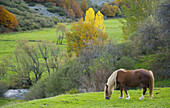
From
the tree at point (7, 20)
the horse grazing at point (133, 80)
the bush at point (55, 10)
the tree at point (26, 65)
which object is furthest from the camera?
the bush at point (55, 10)

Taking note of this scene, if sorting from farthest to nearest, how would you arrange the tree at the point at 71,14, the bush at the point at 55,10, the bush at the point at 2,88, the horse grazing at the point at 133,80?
the bush at the point at 55,10
the tree at the point at 71,14
the bush at the point at 2,88
the horse grazing at the point at 133,80

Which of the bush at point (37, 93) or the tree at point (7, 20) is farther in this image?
the tree at point (7, 20)

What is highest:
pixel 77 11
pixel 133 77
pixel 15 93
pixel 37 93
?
pixel 77 11

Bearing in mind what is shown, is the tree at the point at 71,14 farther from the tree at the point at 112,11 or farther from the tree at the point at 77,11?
the tree at the point at 112,11

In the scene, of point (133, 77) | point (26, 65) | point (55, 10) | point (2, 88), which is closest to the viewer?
point (133, 77)

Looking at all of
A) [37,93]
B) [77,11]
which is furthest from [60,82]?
[77,11]

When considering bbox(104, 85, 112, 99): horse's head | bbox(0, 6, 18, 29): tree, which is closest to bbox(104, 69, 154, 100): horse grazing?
bbox(104, 85, 112, 99): horse's head

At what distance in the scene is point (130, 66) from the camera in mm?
30719

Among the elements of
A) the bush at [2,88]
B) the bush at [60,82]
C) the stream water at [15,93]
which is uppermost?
the bush at [60,82]

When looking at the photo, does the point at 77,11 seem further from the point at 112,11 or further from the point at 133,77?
the point at 133,77

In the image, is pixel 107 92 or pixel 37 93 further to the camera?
pixel 37 93

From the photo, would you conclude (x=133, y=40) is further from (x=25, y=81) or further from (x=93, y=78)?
(x=25, y=81)

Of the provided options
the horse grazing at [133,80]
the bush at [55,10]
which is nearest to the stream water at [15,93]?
the horse grazing at [133,80]

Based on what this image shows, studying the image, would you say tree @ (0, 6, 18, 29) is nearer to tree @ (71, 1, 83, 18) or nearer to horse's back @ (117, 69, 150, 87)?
tree @ (71, 1, 83, 18)
